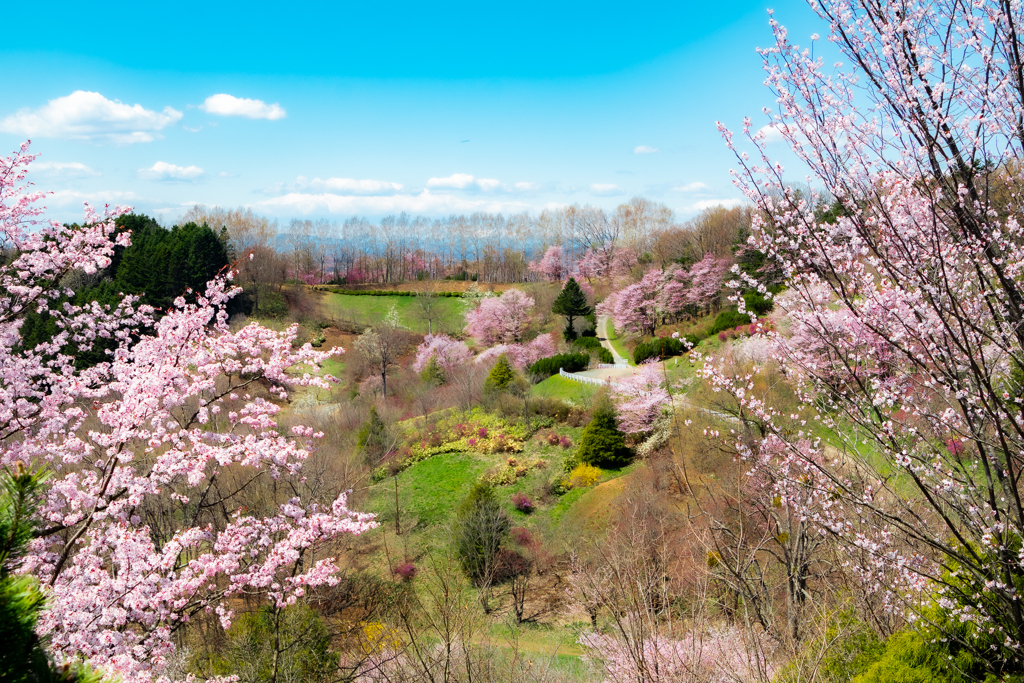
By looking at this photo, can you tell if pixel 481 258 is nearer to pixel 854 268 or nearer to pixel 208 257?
pixel 208 257

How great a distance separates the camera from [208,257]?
120 ft

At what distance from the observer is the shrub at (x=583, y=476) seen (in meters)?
19.7

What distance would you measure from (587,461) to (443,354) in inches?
613

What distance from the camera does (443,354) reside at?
3416cm

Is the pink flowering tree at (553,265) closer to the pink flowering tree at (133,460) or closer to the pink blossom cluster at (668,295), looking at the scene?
the pink blossom cluster at (668,295)

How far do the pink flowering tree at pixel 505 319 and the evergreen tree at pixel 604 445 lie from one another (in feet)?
51.9

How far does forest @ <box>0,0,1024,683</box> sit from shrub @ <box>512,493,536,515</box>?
0.22 ft

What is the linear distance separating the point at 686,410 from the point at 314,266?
54.0 meters

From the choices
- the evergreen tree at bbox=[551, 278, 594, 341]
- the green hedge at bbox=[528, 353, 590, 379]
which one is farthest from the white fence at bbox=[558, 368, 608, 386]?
the evergreen tree at bbox=[551, 278, 594, 341]

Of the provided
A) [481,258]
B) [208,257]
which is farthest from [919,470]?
[481,258]

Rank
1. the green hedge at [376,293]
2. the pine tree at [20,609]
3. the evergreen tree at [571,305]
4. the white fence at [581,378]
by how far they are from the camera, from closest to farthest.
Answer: the pine tree at [20,609] → the white fence at [581,378] → the evergreen tree at [571,305] → the green hedge at [376,293]

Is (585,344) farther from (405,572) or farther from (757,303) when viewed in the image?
(405,572)

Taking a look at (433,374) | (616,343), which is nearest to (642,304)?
(616,343)

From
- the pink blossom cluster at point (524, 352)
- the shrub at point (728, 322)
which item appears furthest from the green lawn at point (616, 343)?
the shrub at point (728, 322)
